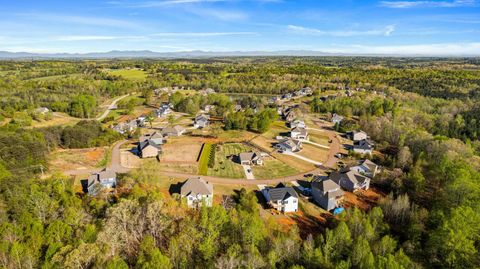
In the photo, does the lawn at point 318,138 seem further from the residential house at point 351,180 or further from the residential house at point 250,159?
the residential house at point 351,180

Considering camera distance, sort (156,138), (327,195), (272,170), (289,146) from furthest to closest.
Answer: (156,138), (289,146), (272,170), (327,195)

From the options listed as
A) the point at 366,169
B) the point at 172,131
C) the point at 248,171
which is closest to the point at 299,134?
the point at 366,169

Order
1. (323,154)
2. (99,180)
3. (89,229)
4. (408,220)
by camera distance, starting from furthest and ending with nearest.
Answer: (323,154) → (99,180) → (408,220) → (89,229)

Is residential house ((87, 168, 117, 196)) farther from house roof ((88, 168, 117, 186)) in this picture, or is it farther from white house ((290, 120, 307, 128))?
white house ((290, 120, 307, 128))

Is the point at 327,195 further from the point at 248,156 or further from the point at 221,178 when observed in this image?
the point at 248,156

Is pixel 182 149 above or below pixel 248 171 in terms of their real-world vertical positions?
above

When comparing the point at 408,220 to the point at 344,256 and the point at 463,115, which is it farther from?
the point at 463,115

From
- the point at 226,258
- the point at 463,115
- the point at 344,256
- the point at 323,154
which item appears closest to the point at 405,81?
the point at 463,115
